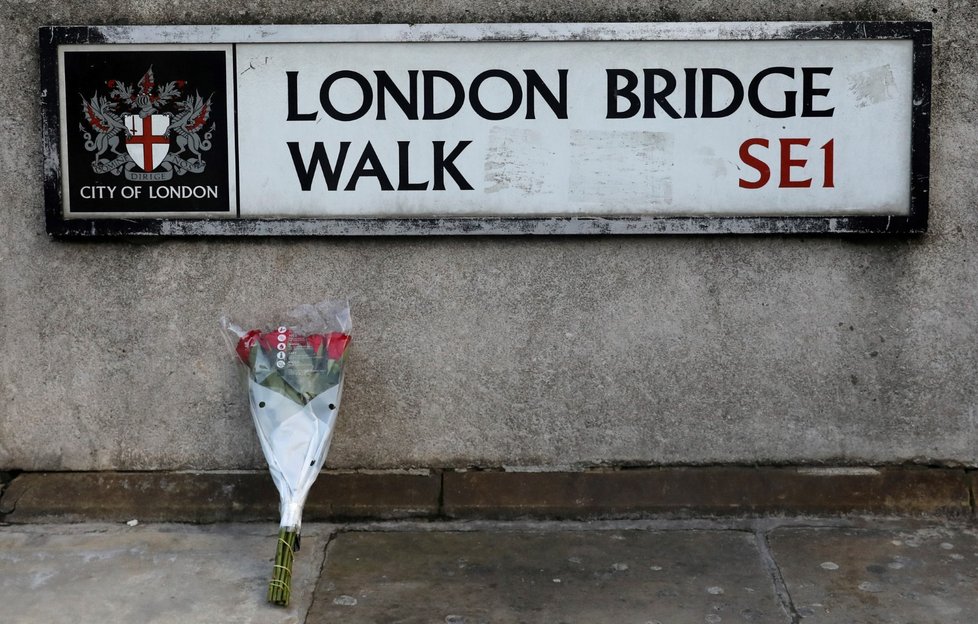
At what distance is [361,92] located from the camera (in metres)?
3.85

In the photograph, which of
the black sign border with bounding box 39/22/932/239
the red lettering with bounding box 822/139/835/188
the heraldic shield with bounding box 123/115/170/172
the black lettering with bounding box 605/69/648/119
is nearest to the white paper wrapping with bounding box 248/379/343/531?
the black sign border with bounding box 39/22/932/239

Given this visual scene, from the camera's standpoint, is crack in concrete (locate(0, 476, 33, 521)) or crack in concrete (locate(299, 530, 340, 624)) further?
crack in concrete (locate(0, 476, 33, 521))

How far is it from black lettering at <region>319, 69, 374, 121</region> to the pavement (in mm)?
1393

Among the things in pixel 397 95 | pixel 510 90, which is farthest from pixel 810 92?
pixel 397 95

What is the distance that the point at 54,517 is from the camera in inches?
156

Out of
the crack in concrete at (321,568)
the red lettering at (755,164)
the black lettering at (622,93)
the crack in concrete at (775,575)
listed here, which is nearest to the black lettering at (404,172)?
the black lettering at (622,93)

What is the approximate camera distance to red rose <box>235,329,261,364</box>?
3.75 m

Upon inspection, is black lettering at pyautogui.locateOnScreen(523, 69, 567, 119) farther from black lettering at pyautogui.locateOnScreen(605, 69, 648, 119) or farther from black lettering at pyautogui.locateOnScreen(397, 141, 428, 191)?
black lettering at pyautogui.locateOnScreen(397, 141, 428, 191)

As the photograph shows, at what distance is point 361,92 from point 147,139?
0.74 m

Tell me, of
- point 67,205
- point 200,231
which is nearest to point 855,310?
point 200,231

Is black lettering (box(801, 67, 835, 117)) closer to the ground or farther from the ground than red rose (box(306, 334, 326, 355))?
farther from the ground

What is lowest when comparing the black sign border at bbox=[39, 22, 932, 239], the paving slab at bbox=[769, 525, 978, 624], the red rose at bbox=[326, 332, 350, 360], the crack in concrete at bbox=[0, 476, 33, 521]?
the paving slab at bbox=[769, 525, 978, 624]

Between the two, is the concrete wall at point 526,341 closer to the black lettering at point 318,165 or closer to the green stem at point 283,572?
the black lettering at point 318,165

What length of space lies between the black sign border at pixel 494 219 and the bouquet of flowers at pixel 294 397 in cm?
35
